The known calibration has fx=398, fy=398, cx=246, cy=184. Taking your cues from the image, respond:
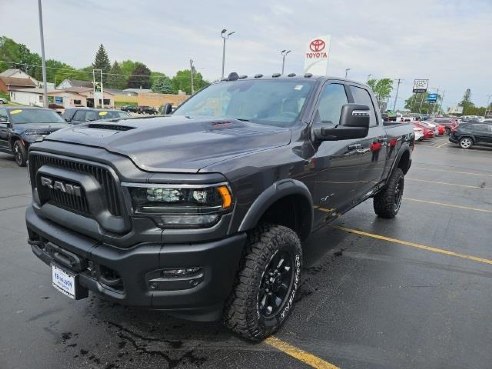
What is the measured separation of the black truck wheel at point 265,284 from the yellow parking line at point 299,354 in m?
0.07

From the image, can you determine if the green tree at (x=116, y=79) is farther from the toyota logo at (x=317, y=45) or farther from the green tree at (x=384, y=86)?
the toyota logo at (x=317, y=45)

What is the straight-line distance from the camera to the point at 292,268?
307 centimetres

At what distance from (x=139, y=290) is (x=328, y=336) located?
152cm

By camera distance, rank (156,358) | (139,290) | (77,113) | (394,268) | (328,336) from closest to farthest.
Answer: (139,290)
(156,358)
(328,336)
(394,268)
(77,113)

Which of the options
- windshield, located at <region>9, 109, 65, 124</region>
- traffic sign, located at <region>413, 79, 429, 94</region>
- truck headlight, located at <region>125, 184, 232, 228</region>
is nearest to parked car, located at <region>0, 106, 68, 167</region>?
windshield, located at <region>9, 109, 65, 124</region>

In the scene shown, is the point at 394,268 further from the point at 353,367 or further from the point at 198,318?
the point at 198,318

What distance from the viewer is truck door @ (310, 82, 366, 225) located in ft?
11.3

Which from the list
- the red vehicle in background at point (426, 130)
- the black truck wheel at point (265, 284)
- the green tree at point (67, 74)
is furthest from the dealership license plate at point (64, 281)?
the green tree at point (67, 74)

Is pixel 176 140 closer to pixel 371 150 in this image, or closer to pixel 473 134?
pixel 371 150

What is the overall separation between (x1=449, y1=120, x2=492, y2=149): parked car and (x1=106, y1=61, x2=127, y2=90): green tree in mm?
132338

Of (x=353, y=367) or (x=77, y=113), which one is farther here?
(x=77, y=113)

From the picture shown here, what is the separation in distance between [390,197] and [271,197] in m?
4.07

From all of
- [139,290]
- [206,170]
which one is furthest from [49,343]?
[206,170]

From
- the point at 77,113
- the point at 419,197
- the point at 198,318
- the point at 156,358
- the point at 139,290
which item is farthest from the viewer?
the point at 77,113
